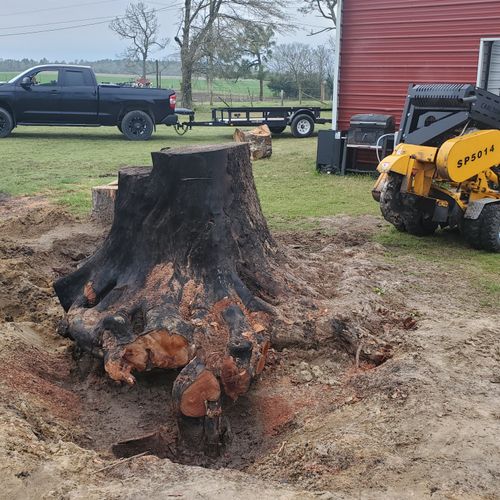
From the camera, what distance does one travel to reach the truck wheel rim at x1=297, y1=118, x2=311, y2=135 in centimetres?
2242

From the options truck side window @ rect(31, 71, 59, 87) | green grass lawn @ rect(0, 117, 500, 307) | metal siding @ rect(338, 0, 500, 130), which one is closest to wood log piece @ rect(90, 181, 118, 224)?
green grass lawn @ rect(0, 117, 500, 307)

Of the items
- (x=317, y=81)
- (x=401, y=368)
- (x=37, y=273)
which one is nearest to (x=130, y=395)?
(x=401, y=368)

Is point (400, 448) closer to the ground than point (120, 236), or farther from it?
closer to the ground

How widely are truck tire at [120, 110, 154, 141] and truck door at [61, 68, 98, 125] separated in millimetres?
1034

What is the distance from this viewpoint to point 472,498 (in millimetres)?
2652

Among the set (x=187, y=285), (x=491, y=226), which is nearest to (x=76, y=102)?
(x=491, y=226)

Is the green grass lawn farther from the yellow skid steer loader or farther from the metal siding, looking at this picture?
the metal siding

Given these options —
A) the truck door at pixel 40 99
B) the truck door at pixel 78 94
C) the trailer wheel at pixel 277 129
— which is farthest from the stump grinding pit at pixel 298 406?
the trailer wheel at pixel 277 129

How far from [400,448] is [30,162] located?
12.7 m

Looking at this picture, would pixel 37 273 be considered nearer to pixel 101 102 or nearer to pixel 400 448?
pixel 400 448

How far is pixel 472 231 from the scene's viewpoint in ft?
24.2

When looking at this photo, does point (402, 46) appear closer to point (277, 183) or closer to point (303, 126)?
point (277, 183)

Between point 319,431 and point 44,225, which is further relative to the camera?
point 44,225

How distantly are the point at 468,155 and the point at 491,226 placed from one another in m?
0.91
